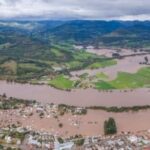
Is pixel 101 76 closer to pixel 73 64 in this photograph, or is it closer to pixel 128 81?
pixel 128 81

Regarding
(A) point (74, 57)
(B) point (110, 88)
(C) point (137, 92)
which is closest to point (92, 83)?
(B) point (110, 88)

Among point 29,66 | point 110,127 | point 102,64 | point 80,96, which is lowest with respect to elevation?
point 110,127

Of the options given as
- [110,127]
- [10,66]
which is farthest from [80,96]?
[10,66]

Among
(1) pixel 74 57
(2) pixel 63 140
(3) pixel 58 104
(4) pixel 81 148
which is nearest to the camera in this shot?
(4) pixel 81 148

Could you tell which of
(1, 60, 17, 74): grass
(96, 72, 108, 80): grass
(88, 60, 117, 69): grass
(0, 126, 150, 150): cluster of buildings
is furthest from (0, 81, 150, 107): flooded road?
(88, 60, 117, 69): grass

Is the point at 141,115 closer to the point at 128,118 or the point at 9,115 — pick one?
the point at 128,118

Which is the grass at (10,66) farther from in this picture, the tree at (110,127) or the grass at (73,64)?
the tree at (110,127)

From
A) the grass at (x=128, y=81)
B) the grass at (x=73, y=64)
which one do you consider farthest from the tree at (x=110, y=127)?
the grass at (x=73, y=64)
